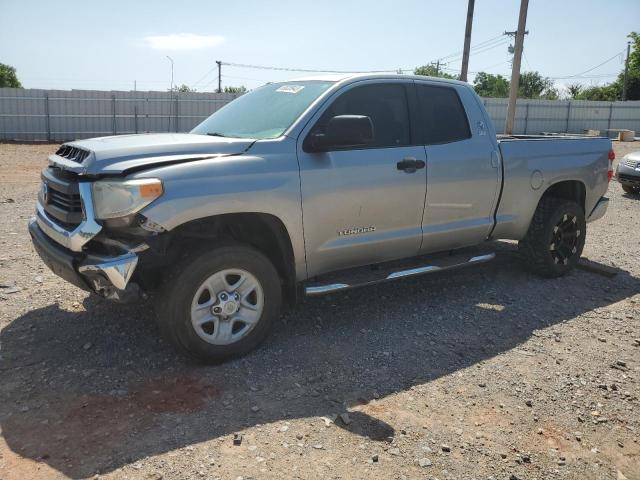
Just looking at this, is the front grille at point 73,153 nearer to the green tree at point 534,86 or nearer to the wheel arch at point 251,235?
the wheel arch at point 251,235

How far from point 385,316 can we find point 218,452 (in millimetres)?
2279

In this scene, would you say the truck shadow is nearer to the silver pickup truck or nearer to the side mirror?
the silver pickup truck

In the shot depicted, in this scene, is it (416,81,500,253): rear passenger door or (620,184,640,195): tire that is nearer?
(416,81,500,253): rear passenger door

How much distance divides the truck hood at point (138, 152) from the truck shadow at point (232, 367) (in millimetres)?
1302

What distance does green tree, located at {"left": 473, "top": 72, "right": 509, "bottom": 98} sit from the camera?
259 ft

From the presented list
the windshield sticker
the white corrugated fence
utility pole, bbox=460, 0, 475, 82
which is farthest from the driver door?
the white corrugated fence

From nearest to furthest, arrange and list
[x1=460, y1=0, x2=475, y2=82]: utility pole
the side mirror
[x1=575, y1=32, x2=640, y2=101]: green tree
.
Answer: the side mirror
[x1=460, y1=0, x2=475, y2=82]: utility pole
[x1=575, y1=32, x2=640, y2=101]: green tree

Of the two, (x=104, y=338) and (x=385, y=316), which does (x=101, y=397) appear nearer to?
(x=104, y=338)

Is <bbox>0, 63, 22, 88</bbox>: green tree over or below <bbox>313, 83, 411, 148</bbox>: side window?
over

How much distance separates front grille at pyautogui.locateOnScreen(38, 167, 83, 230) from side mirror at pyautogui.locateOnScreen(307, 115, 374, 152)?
1.59 meters

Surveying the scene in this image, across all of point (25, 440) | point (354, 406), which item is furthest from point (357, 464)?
point (25, 440)

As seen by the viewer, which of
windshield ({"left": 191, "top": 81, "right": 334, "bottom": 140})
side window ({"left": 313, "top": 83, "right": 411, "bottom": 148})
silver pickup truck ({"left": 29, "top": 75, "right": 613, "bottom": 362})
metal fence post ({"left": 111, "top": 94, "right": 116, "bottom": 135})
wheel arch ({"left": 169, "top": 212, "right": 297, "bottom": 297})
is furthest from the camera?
metal fence post ({"left": 111, "top": 94, "right": 116, "bottom": 135})

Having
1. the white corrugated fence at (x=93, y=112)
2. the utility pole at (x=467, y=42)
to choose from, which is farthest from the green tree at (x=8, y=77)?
the utility pole at (x=467, y=42)

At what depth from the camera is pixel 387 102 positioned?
4.80m
